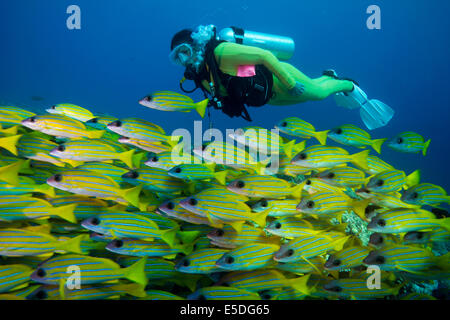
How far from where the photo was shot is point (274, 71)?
4.38 meters

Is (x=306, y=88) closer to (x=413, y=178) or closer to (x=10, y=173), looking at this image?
(x=413, y=178)

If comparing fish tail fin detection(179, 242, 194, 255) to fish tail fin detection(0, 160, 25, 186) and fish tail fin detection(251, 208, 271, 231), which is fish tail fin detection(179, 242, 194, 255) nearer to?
fish tail fin detection(251, 208, 271, 231)

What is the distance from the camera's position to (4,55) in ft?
257

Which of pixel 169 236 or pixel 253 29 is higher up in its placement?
pixel 253 29

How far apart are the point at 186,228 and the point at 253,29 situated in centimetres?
6555

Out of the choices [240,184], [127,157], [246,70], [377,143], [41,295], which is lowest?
[41,295]

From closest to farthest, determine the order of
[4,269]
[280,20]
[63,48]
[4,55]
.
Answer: [4,269]
[280,20]
[4,55]
[63,48]

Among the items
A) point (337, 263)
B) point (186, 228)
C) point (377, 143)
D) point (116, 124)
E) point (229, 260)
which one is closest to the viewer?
point (229, 260)

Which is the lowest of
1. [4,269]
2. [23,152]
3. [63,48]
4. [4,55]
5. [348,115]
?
[4,269]

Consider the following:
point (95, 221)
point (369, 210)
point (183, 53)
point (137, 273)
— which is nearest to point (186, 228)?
point (137, 273)

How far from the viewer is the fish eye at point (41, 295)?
1.77 m

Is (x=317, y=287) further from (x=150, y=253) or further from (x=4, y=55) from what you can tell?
(x=4, y=55)

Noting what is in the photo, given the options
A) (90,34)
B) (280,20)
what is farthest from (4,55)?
(280,20)

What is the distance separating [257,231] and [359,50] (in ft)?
243
